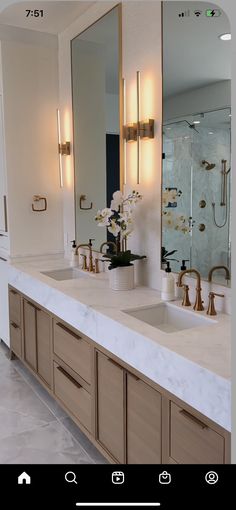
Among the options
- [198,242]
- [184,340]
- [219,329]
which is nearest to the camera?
[184,340]

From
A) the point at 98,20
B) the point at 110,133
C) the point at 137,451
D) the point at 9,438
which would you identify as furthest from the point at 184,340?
the point at 98,20

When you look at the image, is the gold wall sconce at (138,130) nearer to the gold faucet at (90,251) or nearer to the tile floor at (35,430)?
the gold faucet at (90,251)

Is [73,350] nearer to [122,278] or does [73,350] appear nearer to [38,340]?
[122,278]

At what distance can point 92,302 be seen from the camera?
2.16 metres

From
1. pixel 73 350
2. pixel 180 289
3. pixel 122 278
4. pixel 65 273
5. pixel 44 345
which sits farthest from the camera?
pixel 65 273

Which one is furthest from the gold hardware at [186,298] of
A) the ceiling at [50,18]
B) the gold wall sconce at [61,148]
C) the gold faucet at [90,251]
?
the ceiling at [50,18]

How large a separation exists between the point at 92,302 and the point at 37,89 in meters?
2.18

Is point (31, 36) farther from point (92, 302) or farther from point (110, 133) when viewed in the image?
point (92, 302)

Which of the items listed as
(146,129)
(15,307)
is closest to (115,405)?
(146,129)

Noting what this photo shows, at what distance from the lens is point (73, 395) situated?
236cm

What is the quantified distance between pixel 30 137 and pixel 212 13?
202 cm
